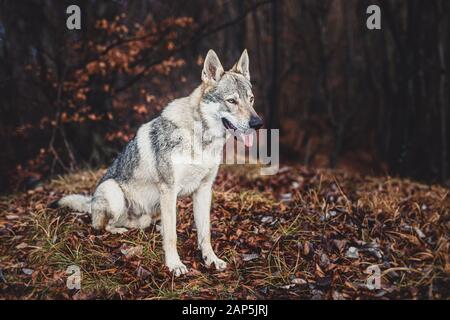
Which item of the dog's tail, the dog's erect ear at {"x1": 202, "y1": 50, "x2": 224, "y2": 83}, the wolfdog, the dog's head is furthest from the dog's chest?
the dog's tail

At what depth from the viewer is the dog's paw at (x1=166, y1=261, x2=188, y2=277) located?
4.49 metres

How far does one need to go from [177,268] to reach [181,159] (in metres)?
1.13

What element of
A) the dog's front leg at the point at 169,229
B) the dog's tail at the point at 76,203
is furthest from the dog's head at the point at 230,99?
the dog's tail at the point at 76,203

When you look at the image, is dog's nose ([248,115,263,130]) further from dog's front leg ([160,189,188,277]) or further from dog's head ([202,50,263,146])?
dog's front leg ([160,189,188,277])

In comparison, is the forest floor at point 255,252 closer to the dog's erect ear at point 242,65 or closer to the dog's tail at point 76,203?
the dog's tail at point 76,203

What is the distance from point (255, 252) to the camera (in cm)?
497

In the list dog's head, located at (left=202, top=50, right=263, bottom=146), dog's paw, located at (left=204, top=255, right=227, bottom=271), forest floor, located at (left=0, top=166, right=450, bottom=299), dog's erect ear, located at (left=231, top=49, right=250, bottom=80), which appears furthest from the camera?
dog's erect ear, located at (left=231, top=49, right=250, bottom=80)

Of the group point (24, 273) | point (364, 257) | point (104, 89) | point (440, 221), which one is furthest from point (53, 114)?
point (440, 221)

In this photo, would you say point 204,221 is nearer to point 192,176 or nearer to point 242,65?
point 192,176

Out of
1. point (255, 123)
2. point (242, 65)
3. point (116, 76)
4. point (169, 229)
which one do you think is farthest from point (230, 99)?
point (116, 76)

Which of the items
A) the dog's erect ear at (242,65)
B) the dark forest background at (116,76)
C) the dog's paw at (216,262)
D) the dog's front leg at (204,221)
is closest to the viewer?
the dog's paw at (216,262)

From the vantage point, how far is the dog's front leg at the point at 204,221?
483 centimetres

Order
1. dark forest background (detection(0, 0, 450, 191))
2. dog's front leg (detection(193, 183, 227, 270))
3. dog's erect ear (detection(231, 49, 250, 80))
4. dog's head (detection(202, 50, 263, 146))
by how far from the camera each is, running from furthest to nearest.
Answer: dark forest background (detection(0, 0, 450, 191))
dog's erect ear (detection(231, 49, 250, 80))
dog's front leg (detection(193, 183, 227, 270))
dog's head (detection(202, 50, 263, 146))
